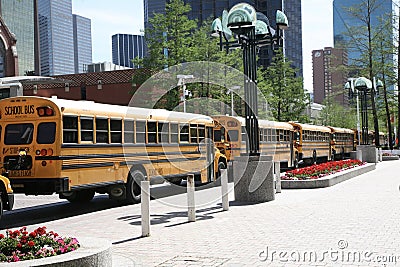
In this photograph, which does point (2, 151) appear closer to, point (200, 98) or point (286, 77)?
point (200, 98)

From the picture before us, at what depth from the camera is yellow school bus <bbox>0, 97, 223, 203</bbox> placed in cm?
1399

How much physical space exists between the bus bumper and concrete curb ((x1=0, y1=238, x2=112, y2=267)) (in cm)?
638

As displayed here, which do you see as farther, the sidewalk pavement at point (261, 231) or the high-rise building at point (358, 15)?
the high-rise building at point (358, 15)

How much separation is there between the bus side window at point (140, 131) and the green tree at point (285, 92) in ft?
113

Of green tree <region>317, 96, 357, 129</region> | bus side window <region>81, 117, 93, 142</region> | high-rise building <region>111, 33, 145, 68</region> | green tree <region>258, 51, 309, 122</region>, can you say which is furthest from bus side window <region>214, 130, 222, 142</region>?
green tree <region>317, 96, 357, 129</region>

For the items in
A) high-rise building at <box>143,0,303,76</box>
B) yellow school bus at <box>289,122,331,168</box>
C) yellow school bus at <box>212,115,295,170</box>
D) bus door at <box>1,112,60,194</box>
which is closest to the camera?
bus door at <box>1,112,60,194</box>

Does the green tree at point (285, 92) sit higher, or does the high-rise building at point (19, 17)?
the high-rise building at point (19, 17)

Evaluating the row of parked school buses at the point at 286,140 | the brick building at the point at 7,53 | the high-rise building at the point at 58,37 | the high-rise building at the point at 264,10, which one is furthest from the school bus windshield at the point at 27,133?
the high-rise building at the point at 58,37

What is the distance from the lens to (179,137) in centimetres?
1933

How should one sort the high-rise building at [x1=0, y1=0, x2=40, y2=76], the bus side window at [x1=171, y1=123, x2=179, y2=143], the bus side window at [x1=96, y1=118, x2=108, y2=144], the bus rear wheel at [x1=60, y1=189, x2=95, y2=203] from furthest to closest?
the high-rise building at [x1=0, y1=0, x2=40, y2=76]
the bus side window at [x1=171, y1=123, x2=179, y2=143]
the bus rear wheel at [x1=60, y1=189, x2=95, y2=203]
the bus side window at [x1=96, y1=118, x2=108, y2=144]

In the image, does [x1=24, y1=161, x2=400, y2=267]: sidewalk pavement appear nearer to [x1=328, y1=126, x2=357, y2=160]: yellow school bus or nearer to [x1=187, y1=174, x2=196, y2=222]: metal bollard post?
[x1=187, y1=174, x2=196, y2=222]: metal bollard post

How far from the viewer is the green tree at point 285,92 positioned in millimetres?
51656

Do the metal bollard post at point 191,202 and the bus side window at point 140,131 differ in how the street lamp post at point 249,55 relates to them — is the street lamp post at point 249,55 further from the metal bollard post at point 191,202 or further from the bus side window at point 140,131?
the metal bollard post at point 191,202

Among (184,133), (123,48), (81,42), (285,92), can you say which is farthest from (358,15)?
(81,42)
